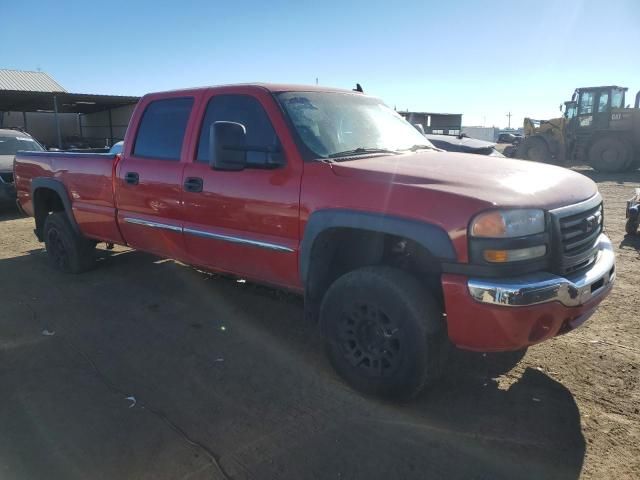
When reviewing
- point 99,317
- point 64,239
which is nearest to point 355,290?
point 99,317

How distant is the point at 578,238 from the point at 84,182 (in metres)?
4.80

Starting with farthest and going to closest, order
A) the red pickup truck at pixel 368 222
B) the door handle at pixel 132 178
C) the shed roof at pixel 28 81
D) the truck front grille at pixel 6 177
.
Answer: the shed roof at pixel 28 81
the truck front grille at pixel 6 177
the door handle at pixel 132 178
the red pickup truck at pixel 368 222

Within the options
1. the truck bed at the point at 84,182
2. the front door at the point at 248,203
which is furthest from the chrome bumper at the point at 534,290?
the truck bed at the point at 84,182

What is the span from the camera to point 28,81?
101ft

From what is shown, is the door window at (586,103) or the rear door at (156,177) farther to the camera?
the door window at (586,103)

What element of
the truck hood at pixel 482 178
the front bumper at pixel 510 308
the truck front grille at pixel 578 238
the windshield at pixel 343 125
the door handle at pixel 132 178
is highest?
the windshield at pixel 343 125

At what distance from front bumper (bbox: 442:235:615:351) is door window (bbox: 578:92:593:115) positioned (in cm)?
2093

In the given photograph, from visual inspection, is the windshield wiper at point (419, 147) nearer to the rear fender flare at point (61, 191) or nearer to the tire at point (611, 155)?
the rear fender flare at point (61, 191)

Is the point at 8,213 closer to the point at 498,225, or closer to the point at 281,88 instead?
the point at 281,88

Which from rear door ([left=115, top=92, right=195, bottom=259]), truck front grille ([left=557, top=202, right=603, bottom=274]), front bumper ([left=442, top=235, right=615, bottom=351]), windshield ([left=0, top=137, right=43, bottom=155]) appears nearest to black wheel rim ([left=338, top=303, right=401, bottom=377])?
front bumper ([left=442, top=235, right=615, bottom=351])

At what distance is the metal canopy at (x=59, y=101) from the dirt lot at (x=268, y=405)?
65.8 ft

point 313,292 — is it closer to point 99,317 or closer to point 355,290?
point 355,290

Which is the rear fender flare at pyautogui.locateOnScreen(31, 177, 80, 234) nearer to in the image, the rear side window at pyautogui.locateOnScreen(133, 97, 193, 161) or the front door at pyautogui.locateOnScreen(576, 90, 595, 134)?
the rear side window at pyautogui.locateOnScreen(133, 97, 193, 161)

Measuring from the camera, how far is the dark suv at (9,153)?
1049 cm
